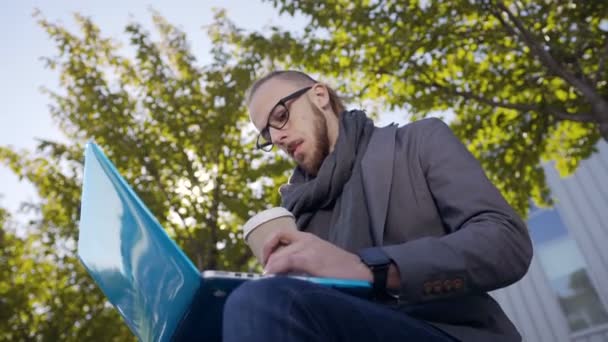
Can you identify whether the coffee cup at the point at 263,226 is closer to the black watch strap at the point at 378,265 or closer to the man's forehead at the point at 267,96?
the black watch strap at the point at 378,265

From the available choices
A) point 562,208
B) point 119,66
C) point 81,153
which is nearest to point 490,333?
point 81,153

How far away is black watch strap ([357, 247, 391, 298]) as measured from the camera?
924mm

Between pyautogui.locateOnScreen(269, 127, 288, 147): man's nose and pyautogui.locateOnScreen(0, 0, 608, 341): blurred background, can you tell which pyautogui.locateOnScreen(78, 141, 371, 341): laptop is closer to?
pyautogui.locateOnScreen(269, 127, 288, 147): man's nose

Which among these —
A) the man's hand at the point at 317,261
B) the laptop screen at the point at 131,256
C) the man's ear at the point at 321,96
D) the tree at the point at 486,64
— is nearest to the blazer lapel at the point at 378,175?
the man's hand at the point at 317,261

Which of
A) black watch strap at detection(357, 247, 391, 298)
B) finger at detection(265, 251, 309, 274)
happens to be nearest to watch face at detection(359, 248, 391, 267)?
black watch strap at detection(357, 247, 391, 298)

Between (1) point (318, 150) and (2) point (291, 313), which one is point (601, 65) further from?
(2) point (291, 313)

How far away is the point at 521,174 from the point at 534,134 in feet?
2.66

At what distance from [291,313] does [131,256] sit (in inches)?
18.6

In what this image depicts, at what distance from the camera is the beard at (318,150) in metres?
1.95

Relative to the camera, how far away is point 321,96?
2.16 metres

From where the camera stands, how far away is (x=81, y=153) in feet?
22.8

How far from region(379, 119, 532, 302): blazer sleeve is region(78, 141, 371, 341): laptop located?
142mm

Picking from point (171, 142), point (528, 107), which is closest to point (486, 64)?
point (528, 107)

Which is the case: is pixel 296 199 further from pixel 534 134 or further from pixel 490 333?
pixel 534 134
